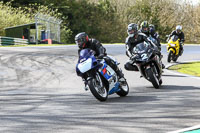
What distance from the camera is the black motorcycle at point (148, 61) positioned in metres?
11.7

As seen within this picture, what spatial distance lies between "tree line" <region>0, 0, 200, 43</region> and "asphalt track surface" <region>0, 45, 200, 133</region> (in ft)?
159

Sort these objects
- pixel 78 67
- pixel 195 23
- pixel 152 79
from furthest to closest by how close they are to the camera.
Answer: pixel 195 23 → pixel 152 79 → pixel 78 67

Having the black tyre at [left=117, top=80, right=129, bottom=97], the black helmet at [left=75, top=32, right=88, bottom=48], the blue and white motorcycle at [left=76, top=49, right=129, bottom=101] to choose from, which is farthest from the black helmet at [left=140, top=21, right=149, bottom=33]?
the black helmet at [left=75, top=32, right=88, bottom=48]

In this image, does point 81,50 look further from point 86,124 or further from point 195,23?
point 195,23

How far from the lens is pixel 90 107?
8.71 meters

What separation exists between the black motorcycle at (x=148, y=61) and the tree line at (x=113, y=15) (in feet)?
163

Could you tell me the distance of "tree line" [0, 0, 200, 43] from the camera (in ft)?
218

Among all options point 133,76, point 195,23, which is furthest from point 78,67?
point 195,23

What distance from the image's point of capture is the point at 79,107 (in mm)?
8773

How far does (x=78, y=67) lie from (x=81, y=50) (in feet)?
1.44

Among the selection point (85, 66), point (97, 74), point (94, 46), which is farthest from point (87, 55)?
point (94, 46)

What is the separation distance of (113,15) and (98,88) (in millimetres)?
66177

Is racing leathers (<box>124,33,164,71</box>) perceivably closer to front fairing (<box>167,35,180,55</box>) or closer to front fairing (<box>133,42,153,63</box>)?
front fairing (<box>133,42,153,63</box>)

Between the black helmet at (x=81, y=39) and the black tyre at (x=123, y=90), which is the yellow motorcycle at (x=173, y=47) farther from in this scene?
the black helmet at (x=81, y=39)
